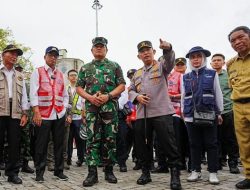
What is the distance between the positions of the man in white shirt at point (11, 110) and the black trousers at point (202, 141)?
288 centimetres

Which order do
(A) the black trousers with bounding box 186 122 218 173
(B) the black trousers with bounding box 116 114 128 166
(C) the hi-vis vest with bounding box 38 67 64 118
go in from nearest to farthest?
(A) the black trousers with bounding box 186 122 218 173
(C) the hi-vis vest with bounding box 38 67 64 118
(B) the black trousers with bounding box 116 114 128 166

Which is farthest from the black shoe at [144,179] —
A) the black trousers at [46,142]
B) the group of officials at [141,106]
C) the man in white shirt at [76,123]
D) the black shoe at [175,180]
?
the man in white shirt at [76,123]

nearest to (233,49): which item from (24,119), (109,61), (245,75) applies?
(245,75)

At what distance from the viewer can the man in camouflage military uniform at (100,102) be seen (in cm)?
491

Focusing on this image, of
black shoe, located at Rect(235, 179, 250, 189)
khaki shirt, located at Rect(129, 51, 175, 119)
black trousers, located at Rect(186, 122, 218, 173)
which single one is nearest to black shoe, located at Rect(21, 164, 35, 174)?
khaki shirt, located at Rect(129, 51, 175, 119)

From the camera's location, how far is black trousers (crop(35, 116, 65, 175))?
17.1 feet

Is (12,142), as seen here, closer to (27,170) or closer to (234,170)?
(27,170)

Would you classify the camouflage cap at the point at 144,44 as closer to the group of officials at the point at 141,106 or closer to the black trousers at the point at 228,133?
the group of officials at the point at 141,106

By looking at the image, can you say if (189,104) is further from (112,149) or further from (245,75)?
(112,149)

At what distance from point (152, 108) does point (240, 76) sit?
142 centimetres

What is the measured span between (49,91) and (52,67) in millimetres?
497

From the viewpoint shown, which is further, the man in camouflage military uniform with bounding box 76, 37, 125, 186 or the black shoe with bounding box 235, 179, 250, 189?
the man in camouflage military uniform with bounding box 76, 37, 125, 186

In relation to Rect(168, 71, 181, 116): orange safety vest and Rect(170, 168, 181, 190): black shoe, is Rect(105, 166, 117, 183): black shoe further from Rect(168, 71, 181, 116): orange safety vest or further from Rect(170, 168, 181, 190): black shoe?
Rect(168, 71, 181, 116): orange safety vest

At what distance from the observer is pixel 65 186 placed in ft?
15.2
